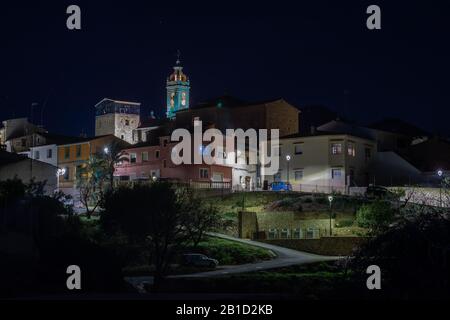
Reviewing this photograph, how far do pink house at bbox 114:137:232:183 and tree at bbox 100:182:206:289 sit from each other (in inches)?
805

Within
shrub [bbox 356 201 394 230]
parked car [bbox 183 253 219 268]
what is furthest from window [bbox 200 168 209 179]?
parked car [bbox 183 253 219 268]

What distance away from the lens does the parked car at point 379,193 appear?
2470 inches

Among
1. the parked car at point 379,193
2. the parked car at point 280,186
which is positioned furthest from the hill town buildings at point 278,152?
the parked car at point 379,193

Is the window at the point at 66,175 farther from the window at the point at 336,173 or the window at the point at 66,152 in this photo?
the window at the point at 336,173

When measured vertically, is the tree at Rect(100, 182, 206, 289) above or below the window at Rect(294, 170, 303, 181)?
below

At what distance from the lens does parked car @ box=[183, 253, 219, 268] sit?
1923 inches

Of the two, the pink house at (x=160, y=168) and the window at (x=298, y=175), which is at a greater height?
the pink house at (x=160, y=168)

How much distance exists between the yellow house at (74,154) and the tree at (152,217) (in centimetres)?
3145

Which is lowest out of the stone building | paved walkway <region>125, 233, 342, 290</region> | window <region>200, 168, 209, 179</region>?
paved walkway <region>125, 233, 342, 290</region>

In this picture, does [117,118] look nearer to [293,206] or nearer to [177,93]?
[177,93]

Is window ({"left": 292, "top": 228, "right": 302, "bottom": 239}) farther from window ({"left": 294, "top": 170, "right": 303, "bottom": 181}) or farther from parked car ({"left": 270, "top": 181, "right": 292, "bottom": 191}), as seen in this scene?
window ({"left": 294, "top": 170, "right": 303, "bottom": 181})

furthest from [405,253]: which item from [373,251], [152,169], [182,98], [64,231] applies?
[182,98]

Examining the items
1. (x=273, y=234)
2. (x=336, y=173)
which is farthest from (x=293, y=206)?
(x=336, y=173)
